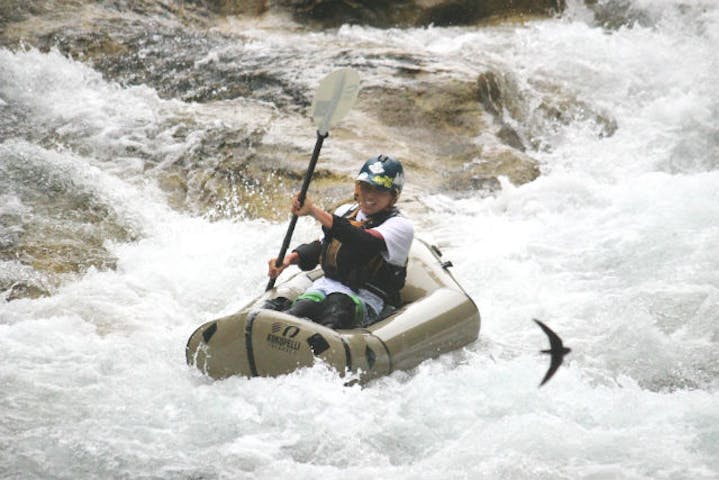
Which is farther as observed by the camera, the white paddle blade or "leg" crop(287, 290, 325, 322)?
the white paddle blade

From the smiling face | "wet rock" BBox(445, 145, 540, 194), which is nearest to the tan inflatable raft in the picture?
the smiling face

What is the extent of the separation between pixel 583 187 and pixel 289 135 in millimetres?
2673

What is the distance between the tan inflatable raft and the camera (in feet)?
14.1

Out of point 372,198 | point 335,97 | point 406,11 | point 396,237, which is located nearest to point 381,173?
point 372,198

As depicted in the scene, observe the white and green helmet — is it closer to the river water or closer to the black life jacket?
the black life jacket

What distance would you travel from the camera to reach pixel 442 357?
191 inches

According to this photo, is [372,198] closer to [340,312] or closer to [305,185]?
[305,185]

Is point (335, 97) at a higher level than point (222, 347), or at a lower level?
higher

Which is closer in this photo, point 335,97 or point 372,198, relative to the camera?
point 372,198

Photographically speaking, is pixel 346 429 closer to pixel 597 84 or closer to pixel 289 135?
pixel 289 135

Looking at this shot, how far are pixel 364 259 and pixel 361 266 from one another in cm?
4

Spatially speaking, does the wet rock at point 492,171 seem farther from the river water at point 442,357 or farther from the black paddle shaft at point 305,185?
the black paddle shaft at point 305,185

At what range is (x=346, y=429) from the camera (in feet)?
13.2

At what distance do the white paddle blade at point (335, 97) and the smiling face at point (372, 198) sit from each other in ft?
1.52
